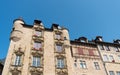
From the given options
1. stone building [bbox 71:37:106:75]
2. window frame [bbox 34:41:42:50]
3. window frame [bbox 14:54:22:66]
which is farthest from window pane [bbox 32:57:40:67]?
stone building [bbox 71:37:106:75]

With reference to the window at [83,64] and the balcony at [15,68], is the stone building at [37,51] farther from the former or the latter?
the window at [83,64]

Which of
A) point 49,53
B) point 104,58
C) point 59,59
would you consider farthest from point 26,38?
point 104,58

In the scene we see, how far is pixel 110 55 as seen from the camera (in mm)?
31922

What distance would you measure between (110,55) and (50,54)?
1508 cm

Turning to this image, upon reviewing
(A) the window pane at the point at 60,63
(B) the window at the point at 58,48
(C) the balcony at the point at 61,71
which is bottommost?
(C) the balcony at the point at 61,71

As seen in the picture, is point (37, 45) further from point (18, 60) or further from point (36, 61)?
point (18, 60)

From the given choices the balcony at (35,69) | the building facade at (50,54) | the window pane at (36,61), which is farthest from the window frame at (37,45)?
the balcony at (35,69)

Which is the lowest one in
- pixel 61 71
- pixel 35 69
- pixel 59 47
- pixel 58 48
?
pixel 61 71

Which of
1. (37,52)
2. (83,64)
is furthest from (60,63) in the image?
(83,64)

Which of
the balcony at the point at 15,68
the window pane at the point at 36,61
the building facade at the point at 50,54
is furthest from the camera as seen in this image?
the window pane at the point at 36,61

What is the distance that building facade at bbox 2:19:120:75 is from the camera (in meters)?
23.2

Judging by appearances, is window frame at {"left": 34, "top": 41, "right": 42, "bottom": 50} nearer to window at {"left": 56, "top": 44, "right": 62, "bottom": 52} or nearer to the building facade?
the building facade

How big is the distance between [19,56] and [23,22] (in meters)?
8.82

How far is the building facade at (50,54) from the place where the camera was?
76.2 ft
